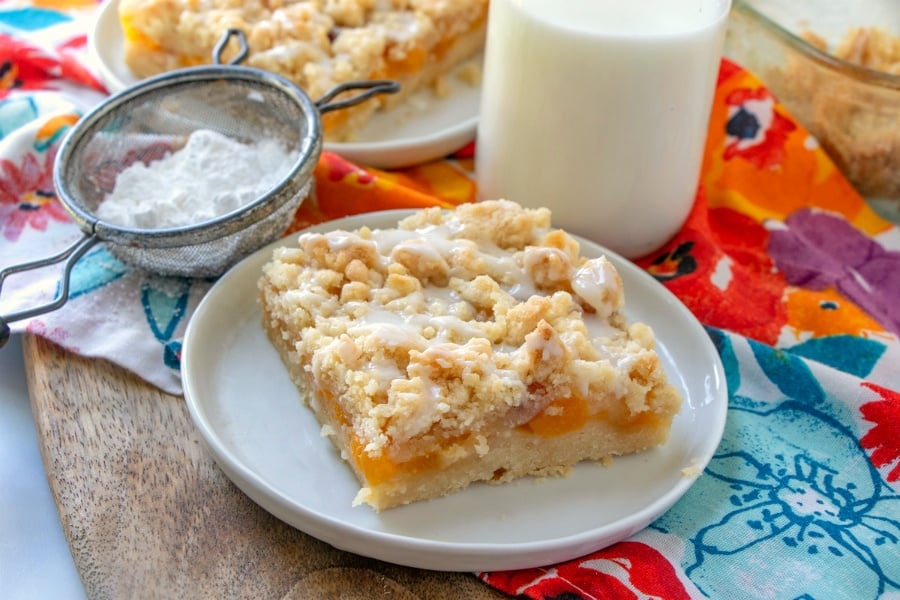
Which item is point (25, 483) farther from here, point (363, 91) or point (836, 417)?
point (836, 417)

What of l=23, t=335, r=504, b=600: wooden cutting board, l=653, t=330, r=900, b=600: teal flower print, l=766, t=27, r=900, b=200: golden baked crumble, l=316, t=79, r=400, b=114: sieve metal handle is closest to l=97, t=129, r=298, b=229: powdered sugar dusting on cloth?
l=316, t=79, r=400, b=114: sieve metal handle

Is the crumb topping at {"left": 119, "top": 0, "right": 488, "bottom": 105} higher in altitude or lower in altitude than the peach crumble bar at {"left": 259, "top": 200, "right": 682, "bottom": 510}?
higher

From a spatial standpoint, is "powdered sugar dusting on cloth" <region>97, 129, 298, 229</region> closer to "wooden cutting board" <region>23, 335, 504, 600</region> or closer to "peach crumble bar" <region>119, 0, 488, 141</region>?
"peach crumble bar" <region>119, 0, 488, 141</region>

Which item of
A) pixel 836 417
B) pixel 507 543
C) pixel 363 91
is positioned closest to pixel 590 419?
pixel 507 543

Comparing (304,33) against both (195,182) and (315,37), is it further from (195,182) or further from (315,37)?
(195,182)

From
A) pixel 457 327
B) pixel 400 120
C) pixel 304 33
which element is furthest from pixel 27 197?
pixel 457 327

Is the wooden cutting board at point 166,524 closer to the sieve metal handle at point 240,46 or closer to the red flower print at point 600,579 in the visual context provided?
the red flower print at point 600,579
